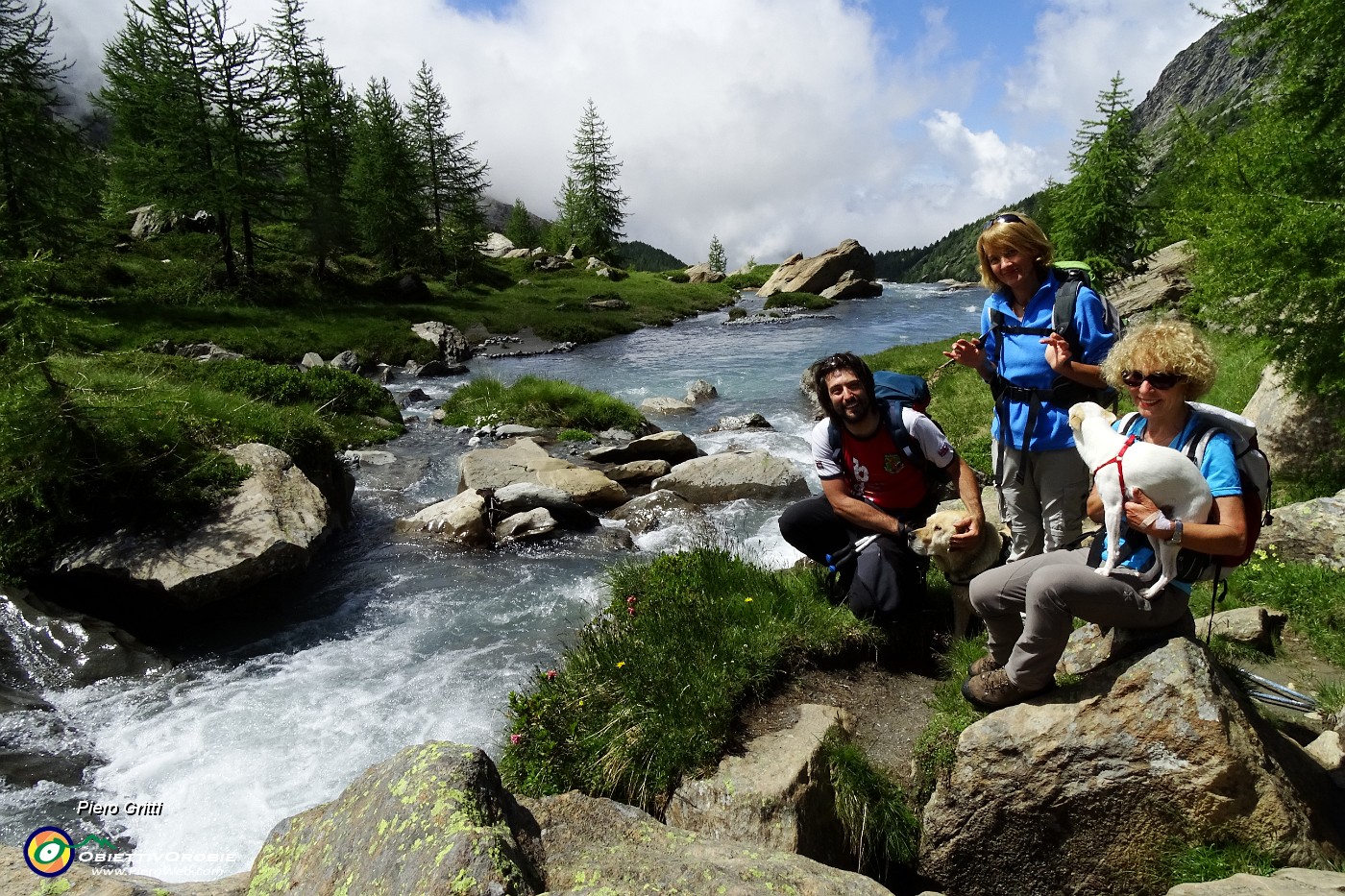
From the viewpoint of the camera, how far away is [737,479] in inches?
538

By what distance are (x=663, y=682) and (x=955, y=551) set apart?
242 cm

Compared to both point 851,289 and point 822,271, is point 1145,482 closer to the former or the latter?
point 851,289

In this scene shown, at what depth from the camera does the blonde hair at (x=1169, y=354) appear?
336cm

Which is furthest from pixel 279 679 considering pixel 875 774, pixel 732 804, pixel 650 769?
pixel 875 774

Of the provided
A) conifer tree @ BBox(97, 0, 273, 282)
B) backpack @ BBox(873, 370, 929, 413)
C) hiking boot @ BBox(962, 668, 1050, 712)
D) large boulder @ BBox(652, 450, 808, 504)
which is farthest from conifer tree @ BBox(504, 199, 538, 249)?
hiking boot @ BBox(962, 668, 1050, 712)

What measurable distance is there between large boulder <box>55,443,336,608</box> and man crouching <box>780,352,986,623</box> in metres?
7.63

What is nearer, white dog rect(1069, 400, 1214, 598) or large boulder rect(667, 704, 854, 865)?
white dog rect(1069, 400, 1214, 598)

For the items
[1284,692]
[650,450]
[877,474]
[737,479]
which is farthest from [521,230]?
[1284,692]

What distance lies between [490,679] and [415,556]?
4.08 m

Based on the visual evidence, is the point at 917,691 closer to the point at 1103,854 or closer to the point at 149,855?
the point at 1103,854

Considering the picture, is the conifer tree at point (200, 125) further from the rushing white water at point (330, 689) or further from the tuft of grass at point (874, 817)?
the tuft of grass at point (874, 817)

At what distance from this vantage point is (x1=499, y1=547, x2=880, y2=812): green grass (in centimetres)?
482

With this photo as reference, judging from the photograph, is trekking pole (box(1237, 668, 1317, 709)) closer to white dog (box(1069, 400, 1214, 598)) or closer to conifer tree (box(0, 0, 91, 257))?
white dog (box(1069, 400, 1214, 598))

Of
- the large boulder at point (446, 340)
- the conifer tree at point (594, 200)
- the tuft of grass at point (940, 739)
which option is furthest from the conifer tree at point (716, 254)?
the tuft of grass at point (940, 739)
